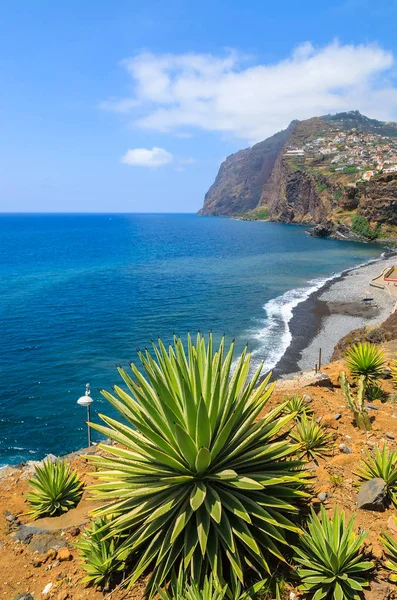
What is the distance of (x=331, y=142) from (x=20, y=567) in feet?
680

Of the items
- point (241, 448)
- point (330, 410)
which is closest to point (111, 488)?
point (241, 448)

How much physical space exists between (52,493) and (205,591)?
3.05 meters

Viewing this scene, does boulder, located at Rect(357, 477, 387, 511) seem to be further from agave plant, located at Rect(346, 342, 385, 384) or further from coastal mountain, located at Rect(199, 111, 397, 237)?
coastal mountain, located at Rect(199, 111, 397, 237)

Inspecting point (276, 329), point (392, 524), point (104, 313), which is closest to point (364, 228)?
point (276, 329)

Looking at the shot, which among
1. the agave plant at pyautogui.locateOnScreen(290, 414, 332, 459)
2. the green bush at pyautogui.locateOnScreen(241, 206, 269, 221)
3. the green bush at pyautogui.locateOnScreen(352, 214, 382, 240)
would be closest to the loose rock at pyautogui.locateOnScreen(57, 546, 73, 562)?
the agave plant at pyautogui.locateOnScreen(290, 414, 332, 459)

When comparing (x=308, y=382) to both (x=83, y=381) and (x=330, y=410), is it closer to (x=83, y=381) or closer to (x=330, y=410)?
(x=330, y=410)

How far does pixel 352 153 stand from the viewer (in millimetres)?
150875

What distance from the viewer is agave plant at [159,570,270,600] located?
3119mm

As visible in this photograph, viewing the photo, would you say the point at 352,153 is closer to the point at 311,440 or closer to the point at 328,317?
the point at 328,317

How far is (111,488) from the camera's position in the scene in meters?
4.01

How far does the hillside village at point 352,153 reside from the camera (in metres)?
120

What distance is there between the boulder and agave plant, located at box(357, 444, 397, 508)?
4.6 inches

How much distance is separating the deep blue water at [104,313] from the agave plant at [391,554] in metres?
13.4

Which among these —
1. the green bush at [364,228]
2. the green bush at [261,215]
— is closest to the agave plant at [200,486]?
the green bush at [364,228]
